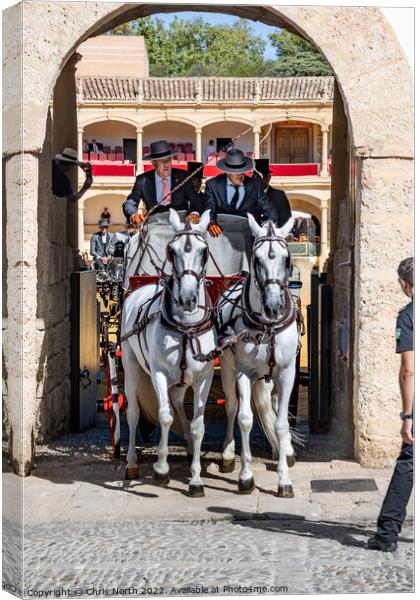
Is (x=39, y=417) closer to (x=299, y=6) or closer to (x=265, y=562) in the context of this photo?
(x=265, y=562)

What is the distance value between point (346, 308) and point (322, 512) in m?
2.49

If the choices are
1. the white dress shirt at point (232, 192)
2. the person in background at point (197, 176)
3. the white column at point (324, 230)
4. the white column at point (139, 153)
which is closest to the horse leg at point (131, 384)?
the person in background at point (197, 176)

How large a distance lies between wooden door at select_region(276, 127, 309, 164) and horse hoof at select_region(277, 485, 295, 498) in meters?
3.15

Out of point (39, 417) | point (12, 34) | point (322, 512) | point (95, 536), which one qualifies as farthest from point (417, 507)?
point (12, 34)

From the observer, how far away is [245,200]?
9672 mm

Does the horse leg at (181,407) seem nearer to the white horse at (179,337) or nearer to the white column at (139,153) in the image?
the white horse at (179,337)

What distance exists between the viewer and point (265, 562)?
298 inches

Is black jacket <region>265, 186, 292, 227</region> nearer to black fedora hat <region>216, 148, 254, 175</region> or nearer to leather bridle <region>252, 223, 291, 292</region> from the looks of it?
black fedora hat <region>216, 148, 254, 175</region>

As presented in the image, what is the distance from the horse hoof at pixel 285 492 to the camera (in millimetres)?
8523

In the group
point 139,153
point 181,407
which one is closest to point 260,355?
point 181,407

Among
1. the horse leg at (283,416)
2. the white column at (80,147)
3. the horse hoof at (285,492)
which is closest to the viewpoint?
the horse hoof at (285,492)

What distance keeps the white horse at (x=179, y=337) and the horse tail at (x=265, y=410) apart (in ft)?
1.57

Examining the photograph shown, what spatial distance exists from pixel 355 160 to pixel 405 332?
7.80ft

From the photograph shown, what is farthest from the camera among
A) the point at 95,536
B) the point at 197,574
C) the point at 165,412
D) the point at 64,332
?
the point at 64,332
